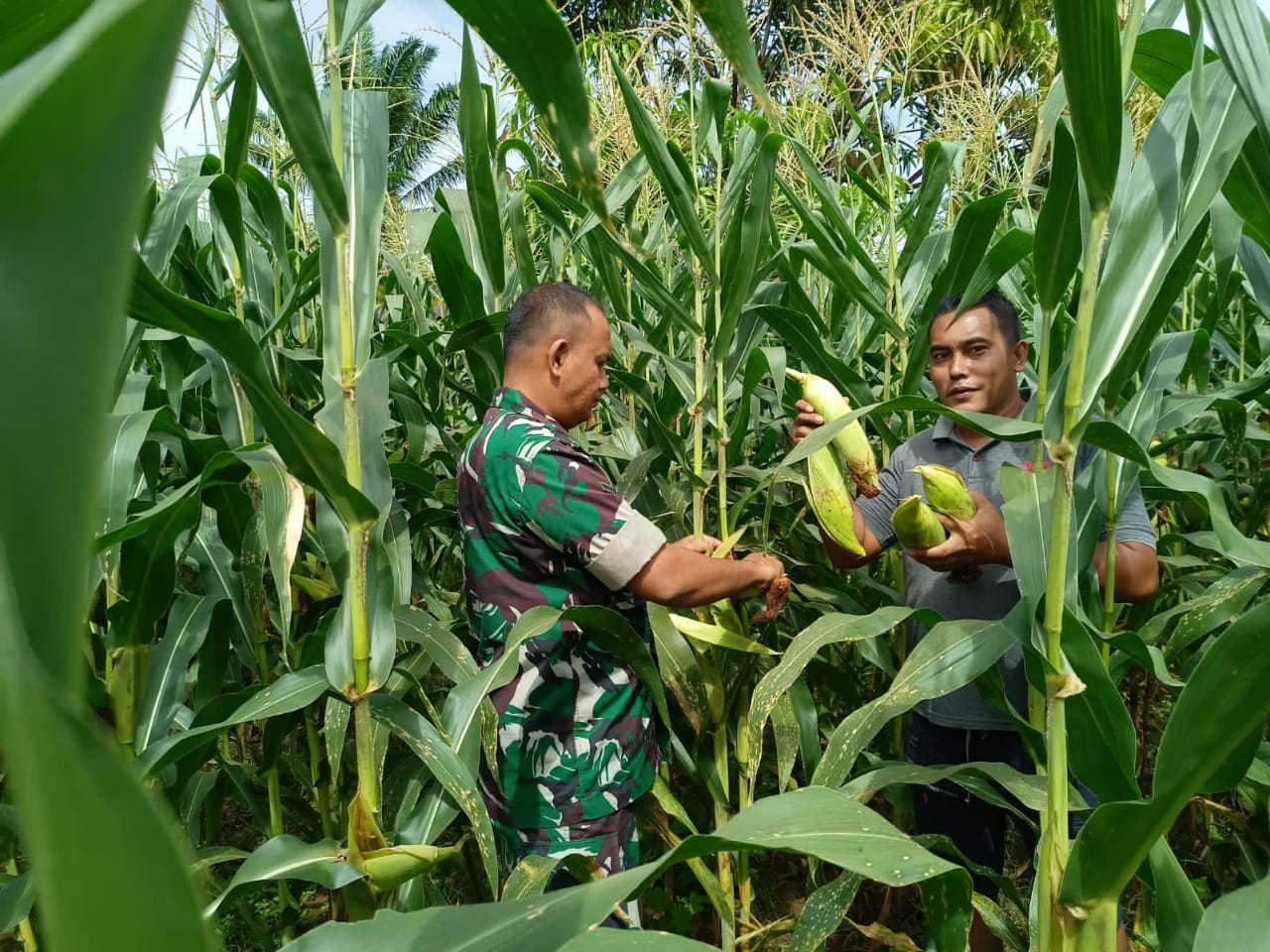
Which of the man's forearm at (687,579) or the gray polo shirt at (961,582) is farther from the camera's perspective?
the gray polo shirt at (961,582)

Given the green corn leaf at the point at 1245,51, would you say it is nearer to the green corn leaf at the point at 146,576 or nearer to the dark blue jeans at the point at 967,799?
the green corn leaf at the point at 146,576

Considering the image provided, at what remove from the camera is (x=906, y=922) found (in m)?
2.43

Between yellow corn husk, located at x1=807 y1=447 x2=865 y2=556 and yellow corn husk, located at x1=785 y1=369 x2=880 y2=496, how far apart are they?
0.04 metres

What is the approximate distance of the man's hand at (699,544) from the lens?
173cm

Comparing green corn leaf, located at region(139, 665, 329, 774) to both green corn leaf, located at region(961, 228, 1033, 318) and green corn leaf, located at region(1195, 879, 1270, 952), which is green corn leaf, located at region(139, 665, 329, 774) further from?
green corn leaf, located at region(961, 228, 1033, 318)

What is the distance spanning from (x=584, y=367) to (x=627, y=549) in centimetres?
43

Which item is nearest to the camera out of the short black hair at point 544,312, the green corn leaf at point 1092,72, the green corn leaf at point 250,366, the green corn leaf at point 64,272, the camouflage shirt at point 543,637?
the green corn leaf at point 64,272

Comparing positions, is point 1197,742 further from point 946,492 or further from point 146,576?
→ point 146,576

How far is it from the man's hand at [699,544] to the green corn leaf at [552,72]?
48.5 inches

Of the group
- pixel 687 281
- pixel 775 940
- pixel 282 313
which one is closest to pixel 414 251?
pixel 687 281

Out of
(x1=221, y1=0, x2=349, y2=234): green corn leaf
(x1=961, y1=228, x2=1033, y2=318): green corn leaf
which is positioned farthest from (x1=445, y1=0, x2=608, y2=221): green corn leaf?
(x1=961, y1=228, x2=1033, y2=318): green corn leaf

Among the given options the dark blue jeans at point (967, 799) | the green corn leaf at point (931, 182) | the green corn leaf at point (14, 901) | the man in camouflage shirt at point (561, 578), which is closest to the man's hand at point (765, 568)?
the man in camouflage shirt at point (561, 578)

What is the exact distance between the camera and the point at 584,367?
187 cm

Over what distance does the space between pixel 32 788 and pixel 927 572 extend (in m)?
2.10
